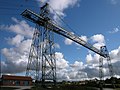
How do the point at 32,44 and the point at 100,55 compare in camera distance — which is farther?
the point at 100,55

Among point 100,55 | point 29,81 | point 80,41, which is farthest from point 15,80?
point 100,55

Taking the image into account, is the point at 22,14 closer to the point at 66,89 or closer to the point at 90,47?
the point at 66,89

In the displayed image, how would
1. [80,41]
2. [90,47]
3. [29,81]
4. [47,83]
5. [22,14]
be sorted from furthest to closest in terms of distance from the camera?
[29,81] < [90,47] < [80,41] < [47,83] < [22,14]

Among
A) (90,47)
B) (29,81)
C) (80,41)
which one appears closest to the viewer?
(80,41)

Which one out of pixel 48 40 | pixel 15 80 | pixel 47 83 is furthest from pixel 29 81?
pixel 48 40

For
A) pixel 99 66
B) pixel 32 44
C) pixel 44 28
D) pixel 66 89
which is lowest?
pixel 66 89

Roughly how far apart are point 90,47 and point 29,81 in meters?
17.9

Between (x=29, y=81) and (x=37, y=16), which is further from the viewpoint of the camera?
(x=29, y=81)

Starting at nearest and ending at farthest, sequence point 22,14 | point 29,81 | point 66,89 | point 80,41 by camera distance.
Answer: point 66,89, point 22,14, point 80,41, point 29,81

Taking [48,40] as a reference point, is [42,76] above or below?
below

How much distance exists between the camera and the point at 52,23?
35.1m

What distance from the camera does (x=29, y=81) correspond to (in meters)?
50.2

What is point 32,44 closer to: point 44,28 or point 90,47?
point 44,28

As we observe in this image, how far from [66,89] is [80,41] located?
17556 millimetres
